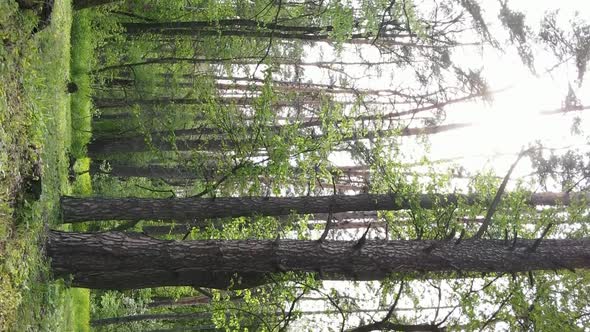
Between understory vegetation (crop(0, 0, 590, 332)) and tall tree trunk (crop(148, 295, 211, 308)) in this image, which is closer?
understory vegetation (crop(0, 0, 590, 332))

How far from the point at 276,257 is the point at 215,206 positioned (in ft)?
8.45

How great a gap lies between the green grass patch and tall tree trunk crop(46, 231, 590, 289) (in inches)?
237

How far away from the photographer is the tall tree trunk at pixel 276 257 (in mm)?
7078

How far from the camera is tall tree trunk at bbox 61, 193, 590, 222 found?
29.6 ft

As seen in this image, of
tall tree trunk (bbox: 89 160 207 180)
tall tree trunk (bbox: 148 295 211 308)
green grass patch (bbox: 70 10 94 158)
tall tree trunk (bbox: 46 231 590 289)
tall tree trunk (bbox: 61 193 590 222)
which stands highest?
green grass patch (bbox: 70 10 94 158)

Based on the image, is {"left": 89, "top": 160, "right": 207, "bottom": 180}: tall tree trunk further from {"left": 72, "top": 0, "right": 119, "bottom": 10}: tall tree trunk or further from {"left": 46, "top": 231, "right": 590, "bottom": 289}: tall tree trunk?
{"left": 46, "top": 231, "right": 590, "bottom": 289}: tall tree trunk

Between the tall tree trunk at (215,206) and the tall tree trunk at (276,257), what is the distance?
53.5 inches

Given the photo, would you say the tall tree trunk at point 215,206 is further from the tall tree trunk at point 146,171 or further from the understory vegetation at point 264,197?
the tall tree trunk at point 146,171

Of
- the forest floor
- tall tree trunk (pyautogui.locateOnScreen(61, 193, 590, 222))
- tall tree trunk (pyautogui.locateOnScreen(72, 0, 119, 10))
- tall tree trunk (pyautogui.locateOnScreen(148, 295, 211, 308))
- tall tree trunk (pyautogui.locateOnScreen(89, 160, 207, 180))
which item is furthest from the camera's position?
tall tree trunk (pyautogui.locateOnScreen(148, 295, 211, 308))

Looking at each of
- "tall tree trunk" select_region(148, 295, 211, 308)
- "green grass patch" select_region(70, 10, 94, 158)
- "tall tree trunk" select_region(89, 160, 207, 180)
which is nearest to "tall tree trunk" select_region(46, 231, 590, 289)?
"green grass patch" select_region(70, 10, 94, 158)

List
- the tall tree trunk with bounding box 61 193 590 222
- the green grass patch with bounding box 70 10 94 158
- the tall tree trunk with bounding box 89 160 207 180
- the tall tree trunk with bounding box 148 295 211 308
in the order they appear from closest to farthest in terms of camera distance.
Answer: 1. the tall tree trunk with bounding box 61 193 590 222
2. the green grass patch with bounding box 70 10 94 158
3. the tall tree trunk with bounding box 89 160 207 180
4. the tall tree trunk with bounding box 148 295 211 308

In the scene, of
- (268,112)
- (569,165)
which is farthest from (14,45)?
(569,165)

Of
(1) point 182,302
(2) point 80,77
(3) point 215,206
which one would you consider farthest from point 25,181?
(1) point 182,302

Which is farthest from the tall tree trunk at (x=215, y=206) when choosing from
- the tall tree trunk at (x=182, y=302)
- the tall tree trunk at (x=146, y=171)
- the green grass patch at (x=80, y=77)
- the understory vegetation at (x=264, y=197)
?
the tall tree trunk at (x=182, y=302)
